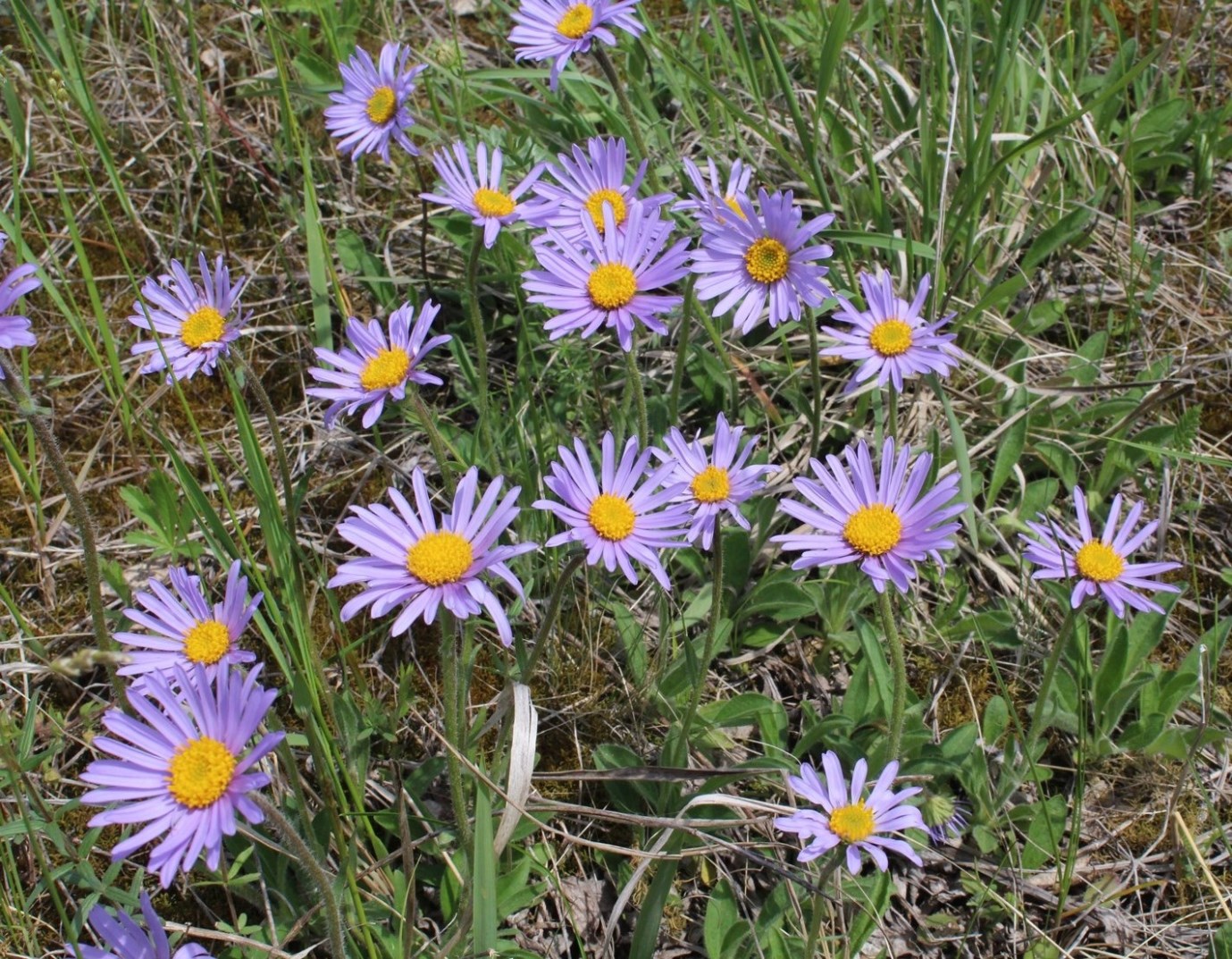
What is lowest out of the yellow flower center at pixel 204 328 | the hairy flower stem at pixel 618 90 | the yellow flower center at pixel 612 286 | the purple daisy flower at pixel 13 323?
the purple daisy flower at pixel 13 323

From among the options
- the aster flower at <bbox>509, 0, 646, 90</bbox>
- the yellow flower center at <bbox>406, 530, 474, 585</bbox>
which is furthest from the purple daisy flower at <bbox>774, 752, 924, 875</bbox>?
the aster flower at <bbox>509, 0, 646, 90</bbox>

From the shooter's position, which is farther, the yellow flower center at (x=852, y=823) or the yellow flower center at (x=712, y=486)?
the yellow flower center at (x=712, y=486)

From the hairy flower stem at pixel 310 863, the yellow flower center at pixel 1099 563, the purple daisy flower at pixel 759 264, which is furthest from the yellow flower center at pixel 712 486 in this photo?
the hairy flower stem at pixel 310 863

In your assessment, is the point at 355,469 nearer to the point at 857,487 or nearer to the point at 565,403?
the point at 565,403

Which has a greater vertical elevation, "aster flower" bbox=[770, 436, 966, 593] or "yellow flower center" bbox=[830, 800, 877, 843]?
"aster flower" bbox=[770, 436, 966, 593]

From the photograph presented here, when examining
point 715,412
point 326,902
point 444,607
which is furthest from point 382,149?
point 326,902

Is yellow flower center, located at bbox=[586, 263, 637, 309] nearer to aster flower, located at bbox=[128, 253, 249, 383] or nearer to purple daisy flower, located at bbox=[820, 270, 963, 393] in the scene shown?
purple daisy flower, located at bbox=[820, 270, 963, 393]

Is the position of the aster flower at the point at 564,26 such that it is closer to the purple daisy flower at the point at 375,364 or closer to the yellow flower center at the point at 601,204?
the yellow flower center at the point at 601,204
